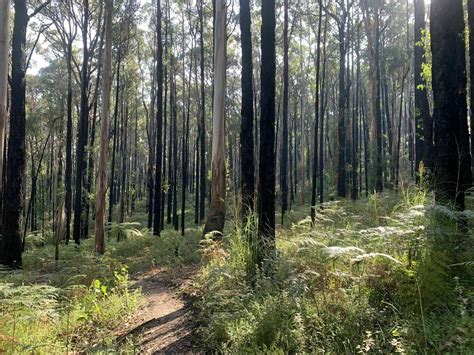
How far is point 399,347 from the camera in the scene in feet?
8.40

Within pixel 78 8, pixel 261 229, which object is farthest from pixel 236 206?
pixel 78 8

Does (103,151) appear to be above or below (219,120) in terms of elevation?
below

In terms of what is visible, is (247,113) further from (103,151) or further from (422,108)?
(422,108)

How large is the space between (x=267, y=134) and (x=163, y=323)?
3533mm

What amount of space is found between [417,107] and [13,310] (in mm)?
12945

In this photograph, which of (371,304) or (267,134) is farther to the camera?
(267,134)

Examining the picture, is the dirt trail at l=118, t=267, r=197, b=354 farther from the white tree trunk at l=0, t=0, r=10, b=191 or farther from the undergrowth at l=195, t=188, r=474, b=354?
the white tree trunk at l=0, t=0, r=10, b=191

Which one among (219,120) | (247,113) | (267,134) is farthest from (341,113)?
(267,134)

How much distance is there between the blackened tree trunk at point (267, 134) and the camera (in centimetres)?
604

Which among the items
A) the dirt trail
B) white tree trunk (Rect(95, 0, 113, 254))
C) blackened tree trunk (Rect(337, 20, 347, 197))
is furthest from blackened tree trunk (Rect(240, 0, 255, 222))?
blackened tree trunk (Rect(337, 20, 347, 197))

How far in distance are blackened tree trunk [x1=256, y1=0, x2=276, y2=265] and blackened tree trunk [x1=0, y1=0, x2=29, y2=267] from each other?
6.95m

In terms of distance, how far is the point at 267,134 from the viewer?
622 cm

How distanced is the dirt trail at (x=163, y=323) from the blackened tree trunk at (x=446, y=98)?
12.8ft

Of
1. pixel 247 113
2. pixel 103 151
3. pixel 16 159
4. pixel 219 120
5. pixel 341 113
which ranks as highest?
pixel 341 113
